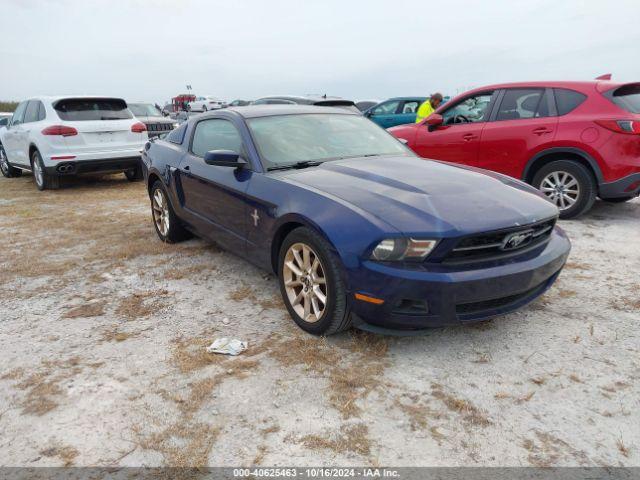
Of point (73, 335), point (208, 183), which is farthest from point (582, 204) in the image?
point (73, 335)

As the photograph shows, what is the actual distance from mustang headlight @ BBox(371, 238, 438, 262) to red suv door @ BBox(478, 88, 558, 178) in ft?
12.9

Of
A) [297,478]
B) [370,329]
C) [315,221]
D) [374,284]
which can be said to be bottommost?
[297,478]

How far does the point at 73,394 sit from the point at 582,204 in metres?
5.46

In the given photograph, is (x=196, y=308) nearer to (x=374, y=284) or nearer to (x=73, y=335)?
(x=73, y=335)

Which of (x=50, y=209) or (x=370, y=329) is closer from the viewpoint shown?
(x=370, y=329)

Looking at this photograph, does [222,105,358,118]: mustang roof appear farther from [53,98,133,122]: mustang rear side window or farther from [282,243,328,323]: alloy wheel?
[53,98,133,122]: mustang rear side window

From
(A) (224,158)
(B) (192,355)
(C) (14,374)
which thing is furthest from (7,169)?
(B) (192,355)

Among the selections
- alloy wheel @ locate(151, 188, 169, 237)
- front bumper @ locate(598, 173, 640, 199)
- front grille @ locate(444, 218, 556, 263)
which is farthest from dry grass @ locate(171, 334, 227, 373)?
front bumper @ locate(598, 173, 640, 199)

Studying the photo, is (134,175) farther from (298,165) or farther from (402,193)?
(402,193)

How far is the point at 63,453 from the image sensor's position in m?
2.19

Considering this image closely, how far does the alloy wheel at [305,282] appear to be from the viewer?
9.92ft

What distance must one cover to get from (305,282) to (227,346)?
0.63 metres

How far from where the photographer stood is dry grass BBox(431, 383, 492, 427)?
2324mm

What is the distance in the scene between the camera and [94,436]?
2293 mm
